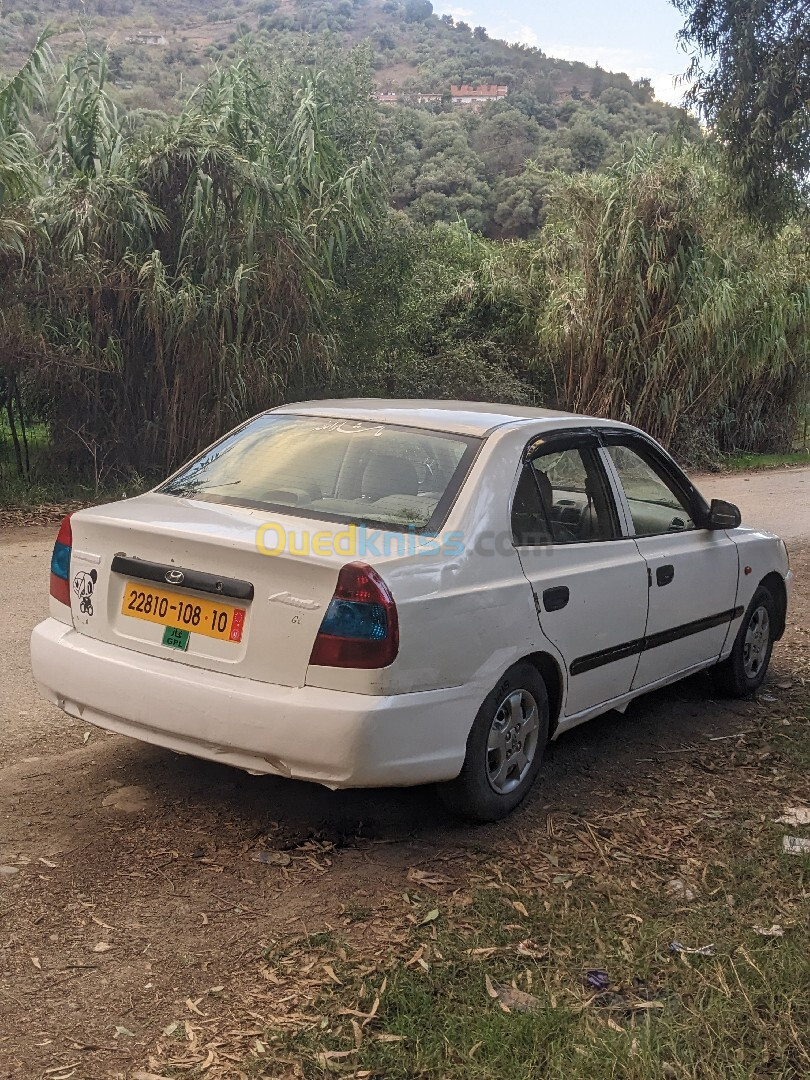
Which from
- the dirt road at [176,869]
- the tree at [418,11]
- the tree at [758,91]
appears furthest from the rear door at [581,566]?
the tree at [418,11]

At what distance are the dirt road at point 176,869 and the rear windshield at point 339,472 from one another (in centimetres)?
111

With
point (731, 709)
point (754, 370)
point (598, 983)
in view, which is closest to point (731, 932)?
point (598, 983)

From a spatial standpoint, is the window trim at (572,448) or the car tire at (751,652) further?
the car tire at (751,652)

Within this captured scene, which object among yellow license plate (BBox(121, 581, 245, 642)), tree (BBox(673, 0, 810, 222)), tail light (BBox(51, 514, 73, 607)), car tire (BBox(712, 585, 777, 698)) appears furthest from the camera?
tree (BBox(673, 0, 810, 222))

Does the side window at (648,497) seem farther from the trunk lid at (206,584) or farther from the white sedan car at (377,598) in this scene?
the trunk lid at (206,584)

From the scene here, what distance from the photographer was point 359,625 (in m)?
3.52

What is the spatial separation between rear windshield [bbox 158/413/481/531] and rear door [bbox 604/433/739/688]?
40.4 inches

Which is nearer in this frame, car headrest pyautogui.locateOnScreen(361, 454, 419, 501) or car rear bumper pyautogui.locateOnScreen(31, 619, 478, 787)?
car rear bumper pyautogui.locateOnScreen(31, 619, 478, 787)

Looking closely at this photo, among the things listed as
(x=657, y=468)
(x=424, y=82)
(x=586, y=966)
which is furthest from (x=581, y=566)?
(x=424, y=82)

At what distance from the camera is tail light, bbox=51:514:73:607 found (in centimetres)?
417

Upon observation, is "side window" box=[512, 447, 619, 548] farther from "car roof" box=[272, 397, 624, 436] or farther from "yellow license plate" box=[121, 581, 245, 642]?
"yellow license plate" box=[121, 581, 245, 642]

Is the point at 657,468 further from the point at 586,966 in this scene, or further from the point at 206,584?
the point at 586,966

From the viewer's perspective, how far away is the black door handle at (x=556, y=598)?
4.18 metres

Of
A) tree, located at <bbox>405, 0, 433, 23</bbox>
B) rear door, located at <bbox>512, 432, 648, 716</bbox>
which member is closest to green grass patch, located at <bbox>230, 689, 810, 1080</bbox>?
rear door, located at <bbox>512, 432, 648, 716</bbox>
